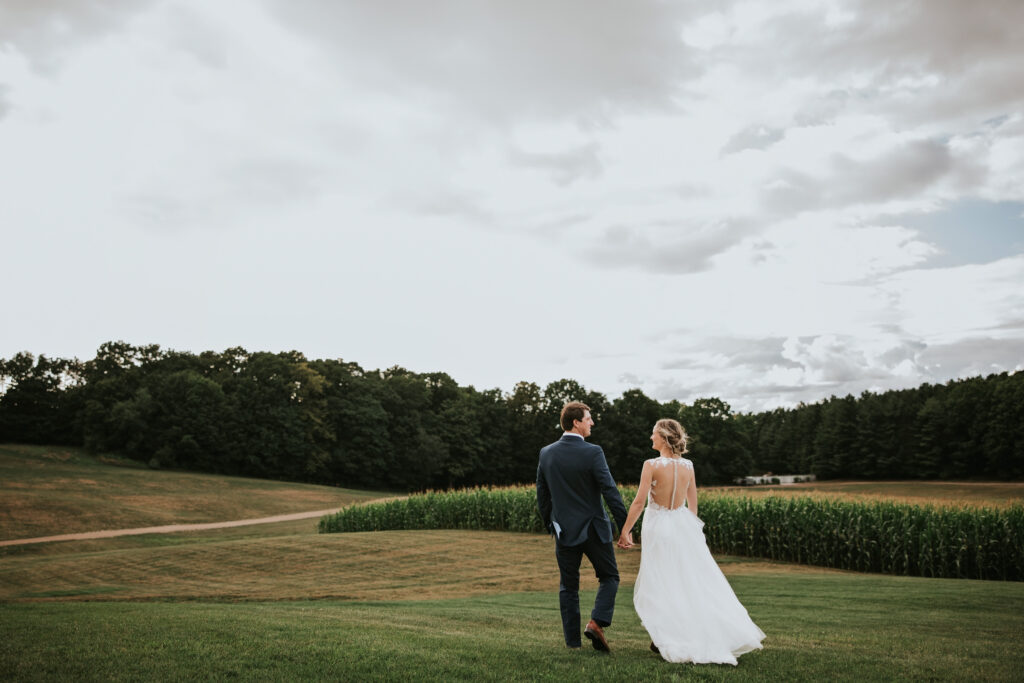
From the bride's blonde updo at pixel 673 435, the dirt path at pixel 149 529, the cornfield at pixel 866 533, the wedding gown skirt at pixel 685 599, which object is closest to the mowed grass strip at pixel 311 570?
the cornfield at pixel 866 533

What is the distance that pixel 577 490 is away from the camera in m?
6.22

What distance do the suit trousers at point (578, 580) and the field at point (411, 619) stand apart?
0.26 meters

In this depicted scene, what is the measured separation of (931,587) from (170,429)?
2166 inches

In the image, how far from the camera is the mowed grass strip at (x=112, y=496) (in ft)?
98.4

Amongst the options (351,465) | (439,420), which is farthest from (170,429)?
(439,420)

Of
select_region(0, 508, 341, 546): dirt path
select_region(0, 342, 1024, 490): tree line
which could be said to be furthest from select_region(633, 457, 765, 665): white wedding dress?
select_region(0, 342, 1024, 490): tree line

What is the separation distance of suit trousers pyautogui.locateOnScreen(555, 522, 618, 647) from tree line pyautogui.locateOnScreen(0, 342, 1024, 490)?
55315mm

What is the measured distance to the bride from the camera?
598 cm

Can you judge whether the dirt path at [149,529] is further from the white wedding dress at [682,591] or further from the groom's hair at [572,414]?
the white wedding dress at [682,591]

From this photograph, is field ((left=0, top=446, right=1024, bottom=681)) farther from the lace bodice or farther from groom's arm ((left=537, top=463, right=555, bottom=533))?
the lace bodice

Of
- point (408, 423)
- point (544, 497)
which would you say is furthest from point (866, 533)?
point (408, 423)

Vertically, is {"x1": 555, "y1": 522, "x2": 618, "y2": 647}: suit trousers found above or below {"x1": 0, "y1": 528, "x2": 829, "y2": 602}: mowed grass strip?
above

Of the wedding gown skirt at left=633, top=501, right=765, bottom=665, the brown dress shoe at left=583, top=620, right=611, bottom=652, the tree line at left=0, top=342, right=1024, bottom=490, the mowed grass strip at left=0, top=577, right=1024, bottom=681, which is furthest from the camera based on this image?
the tree line at left=0, top=342, right=1024, bottom=490

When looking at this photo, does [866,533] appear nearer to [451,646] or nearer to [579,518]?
[579,518]
